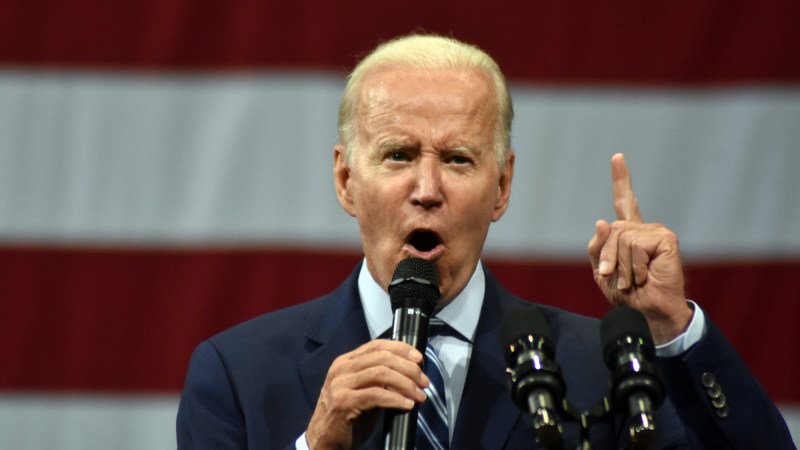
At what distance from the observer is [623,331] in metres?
1.20

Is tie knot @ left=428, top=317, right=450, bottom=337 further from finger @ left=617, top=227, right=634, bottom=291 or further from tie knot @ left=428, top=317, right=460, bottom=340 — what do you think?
finger @ left=617, top=227, right=634, bottom=291

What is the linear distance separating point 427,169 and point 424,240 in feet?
0.34

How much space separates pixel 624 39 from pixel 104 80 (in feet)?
4.36

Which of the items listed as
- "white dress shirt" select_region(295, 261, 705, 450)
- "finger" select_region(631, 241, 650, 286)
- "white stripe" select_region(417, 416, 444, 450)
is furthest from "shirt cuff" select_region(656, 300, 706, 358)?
"white stripe" select_region(417, 416, 444, 450)

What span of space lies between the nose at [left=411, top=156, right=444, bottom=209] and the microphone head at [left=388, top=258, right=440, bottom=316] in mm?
193

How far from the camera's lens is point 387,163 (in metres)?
1.59

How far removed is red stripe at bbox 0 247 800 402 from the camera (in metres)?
2.69

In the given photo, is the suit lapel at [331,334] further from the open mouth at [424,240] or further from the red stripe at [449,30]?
the red stripe at [449,30]

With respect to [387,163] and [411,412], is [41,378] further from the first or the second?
[411,412]

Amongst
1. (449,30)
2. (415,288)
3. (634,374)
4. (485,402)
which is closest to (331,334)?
(485,402)

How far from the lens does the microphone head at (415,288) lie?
1284 millimetres

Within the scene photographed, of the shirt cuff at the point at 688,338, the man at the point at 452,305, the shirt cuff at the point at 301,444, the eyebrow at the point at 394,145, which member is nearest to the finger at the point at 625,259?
the man at the point at 452,305

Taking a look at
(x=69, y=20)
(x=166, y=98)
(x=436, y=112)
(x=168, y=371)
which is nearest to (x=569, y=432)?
(x=436, y=112)

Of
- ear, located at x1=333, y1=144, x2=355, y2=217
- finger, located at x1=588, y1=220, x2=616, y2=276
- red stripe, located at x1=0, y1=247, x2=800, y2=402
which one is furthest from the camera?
red stripe, located at x1=0, y1=247, x2=800, y2=402
